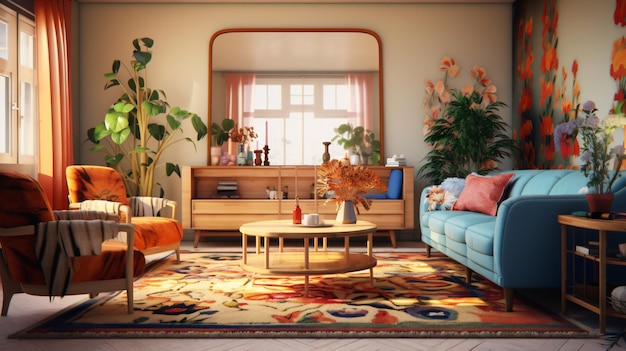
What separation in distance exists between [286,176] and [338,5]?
2111mm

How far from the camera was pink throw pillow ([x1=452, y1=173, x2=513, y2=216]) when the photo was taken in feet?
14.3

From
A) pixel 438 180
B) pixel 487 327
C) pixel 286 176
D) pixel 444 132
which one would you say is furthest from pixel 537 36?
pixel 487 327

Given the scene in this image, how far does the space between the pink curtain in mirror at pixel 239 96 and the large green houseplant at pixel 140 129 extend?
40cm

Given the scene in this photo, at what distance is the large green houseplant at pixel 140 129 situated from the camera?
5.84 metres

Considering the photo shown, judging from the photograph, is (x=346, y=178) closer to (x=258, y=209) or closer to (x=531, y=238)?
(x=531, y=238)

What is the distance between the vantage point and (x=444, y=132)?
6.10 metres

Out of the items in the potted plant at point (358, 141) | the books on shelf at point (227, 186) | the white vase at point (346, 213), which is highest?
the potted plant at point (358, 141)

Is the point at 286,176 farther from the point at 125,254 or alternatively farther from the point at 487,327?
the point at 487,327

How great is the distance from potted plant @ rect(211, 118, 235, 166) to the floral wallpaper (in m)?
3.29

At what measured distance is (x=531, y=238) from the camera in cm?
298

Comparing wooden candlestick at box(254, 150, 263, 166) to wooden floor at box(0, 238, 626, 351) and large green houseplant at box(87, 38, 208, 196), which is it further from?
wooden floor at box(0, 238, 626, 351)

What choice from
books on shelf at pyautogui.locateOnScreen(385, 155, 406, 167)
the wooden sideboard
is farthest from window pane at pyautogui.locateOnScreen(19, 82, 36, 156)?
books on shelf at pyautogui.locateOnScreen(385, 155, 406, 167)

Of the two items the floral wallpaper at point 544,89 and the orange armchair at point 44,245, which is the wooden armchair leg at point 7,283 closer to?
the orange armchair at point 44,245

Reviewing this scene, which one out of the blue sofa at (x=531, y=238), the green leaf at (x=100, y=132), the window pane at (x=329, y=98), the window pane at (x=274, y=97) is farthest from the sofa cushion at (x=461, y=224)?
the green leaf at (x=100, y=132)
